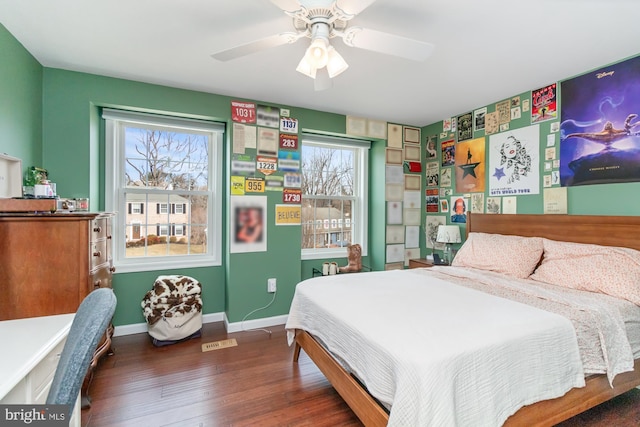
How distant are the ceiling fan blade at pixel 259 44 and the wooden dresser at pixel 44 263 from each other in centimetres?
136

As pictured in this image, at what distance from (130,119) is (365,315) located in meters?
2.83

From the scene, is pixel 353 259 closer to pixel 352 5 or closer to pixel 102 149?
pixel 352 5

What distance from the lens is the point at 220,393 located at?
6.72 ft

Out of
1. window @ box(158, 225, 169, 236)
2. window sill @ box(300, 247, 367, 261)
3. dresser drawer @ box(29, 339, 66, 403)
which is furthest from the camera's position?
window sill @ box(300, 247, 367, 261)

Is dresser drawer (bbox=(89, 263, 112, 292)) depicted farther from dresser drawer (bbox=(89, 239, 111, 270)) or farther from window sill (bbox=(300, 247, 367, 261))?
window sill (bbox=(300, 247, 367, 261))

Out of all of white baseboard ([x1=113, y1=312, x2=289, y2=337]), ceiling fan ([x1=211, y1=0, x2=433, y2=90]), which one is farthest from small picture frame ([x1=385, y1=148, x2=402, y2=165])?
white baseboard ([x1=113, y1=312, x2=289, y2=337])

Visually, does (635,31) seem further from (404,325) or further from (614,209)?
(404,325)

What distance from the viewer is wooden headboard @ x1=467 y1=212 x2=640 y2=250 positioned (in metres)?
2.21

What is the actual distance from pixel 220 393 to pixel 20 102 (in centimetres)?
251

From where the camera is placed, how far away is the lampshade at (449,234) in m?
3.45

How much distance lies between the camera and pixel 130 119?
2.90 metres

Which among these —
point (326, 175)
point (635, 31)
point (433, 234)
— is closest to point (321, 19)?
point (635, 31)

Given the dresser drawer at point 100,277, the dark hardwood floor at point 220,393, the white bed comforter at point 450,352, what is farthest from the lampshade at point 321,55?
the dark hardwood floor at point 220,393

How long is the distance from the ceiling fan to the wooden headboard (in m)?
1.96
